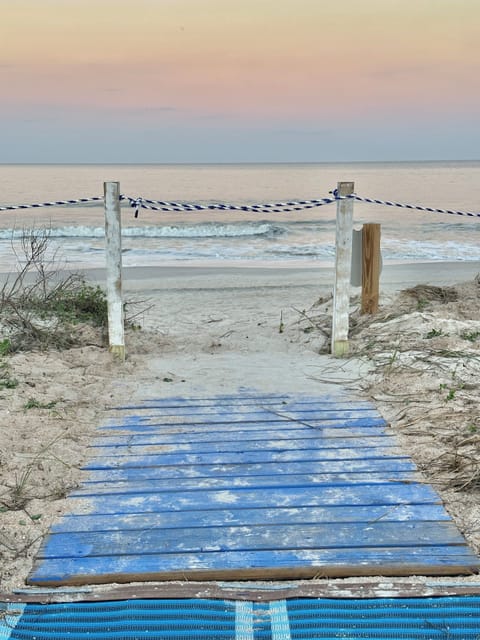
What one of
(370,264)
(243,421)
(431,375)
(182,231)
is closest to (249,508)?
(243,421)

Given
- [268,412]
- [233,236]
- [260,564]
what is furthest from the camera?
[233,236]

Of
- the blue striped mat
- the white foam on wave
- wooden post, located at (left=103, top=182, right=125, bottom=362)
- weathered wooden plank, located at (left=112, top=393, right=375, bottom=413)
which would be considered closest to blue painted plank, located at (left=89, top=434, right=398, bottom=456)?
weathered wooden plank, located at (left=112, top=393, right=375, bottom=413)

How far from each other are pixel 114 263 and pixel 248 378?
1612 millimetres

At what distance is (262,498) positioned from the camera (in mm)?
3412

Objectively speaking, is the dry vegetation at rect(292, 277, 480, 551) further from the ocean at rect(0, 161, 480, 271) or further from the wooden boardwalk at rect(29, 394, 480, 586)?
the ocean at rect(0, 161, 480, 271)

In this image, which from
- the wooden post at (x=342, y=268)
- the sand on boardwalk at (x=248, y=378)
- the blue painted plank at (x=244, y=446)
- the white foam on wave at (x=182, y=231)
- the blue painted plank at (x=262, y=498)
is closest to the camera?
the blue painted plank at (x=262, y=498)

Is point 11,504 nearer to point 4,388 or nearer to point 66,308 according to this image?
point 4,388

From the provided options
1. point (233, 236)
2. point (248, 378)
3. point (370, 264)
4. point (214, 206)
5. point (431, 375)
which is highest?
point (214, 206)

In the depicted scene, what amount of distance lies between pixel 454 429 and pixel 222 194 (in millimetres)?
39947

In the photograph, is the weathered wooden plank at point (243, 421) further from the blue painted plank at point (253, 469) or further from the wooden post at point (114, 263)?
the wooden post at point (114, 263)

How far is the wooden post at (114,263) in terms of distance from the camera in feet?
19.5

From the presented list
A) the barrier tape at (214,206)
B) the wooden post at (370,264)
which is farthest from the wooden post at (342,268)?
the wooden post at (370,264)

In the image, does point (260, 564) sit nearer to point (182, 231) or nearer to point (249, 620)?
point (249, 620)

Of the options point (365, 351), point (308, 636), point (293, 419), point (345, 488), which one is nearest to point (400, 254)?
point (365, 351)
